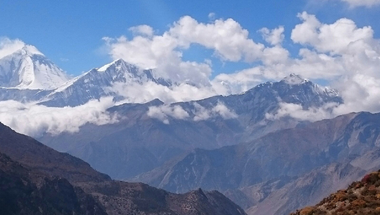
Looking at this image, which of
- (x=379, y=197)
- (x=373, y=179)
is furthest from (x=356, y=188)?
(x=379, y=197)

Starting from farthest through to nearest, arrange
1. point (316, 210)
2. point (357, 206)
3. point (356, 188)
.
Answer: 1. point (356, 188)
2. point (316, 210)
3. point (357, 206)

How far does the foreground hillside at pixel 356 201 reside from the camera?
5248 centimetres

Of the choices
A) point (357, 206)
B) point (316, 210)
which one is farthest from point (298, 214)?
point (357, 206)

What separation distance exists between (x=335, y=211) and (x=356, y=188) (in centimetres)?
778

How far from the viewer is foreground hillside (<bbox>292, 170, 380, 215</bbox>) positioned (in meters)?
52.5

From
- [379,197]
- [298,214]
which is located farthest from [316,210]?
[379,197]

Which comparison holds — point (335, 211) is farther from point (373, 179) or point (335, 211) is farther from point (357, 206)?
point (373, 179)

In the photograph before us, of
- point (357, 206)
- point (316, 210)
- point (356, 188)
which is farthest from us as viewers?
point (356, 188)

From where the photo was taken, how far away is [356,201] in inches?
2142

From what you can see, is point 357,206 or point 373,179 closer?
point 357,206

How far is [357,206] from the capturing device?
2088 inches

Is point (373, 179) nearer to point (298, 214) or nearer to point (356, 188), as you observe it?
point (356, 188)

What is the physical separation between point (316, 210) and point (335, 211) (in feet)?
9.66

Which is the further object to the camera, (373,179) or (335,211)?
(373,179)
